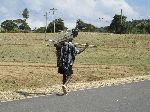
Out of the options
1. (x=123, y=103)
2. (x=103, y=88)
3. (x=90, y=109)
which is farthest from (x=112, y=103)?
(x=103, y=88)

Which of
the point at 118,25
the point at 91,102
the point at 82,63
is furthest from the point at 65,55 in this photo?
the point at 118,25

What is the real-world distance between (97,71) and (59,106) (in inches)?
484

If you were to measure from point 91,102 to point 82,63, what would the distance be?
16.7m

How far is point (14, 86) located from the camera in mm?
18266

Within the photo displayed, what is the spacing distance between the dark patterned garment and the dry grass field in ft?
8.95

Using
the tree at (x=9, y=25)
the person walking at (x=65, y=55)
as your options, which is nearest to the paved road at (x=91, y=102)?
the person walking at (x=65, y=55)

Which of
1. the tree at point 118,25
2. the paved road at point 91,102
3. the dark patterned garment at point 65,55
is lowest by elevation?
the paved road at point 91,102

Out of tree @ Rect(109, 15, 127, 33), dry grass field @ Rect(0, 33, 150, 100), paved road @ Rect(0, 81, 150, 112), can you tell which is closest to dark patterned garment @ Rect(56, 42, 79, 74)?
paved road @ Rect(0, 81, 150, 112)

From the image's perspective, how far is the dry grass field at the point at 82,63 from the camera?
789 inches

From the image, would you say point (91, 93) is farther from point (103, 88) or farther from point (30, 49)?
point (30, 49)

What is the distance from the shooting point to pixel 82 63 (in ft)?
96.2

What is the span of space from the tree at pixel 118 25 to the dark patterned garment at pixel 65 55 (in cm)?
5765

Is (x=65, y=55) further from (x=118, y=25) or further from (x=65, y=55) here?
(x=118, y=25)

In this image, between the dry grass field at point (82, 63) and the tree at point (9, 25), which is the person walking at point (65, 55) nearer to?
the dry grass field at point (82, 63)
